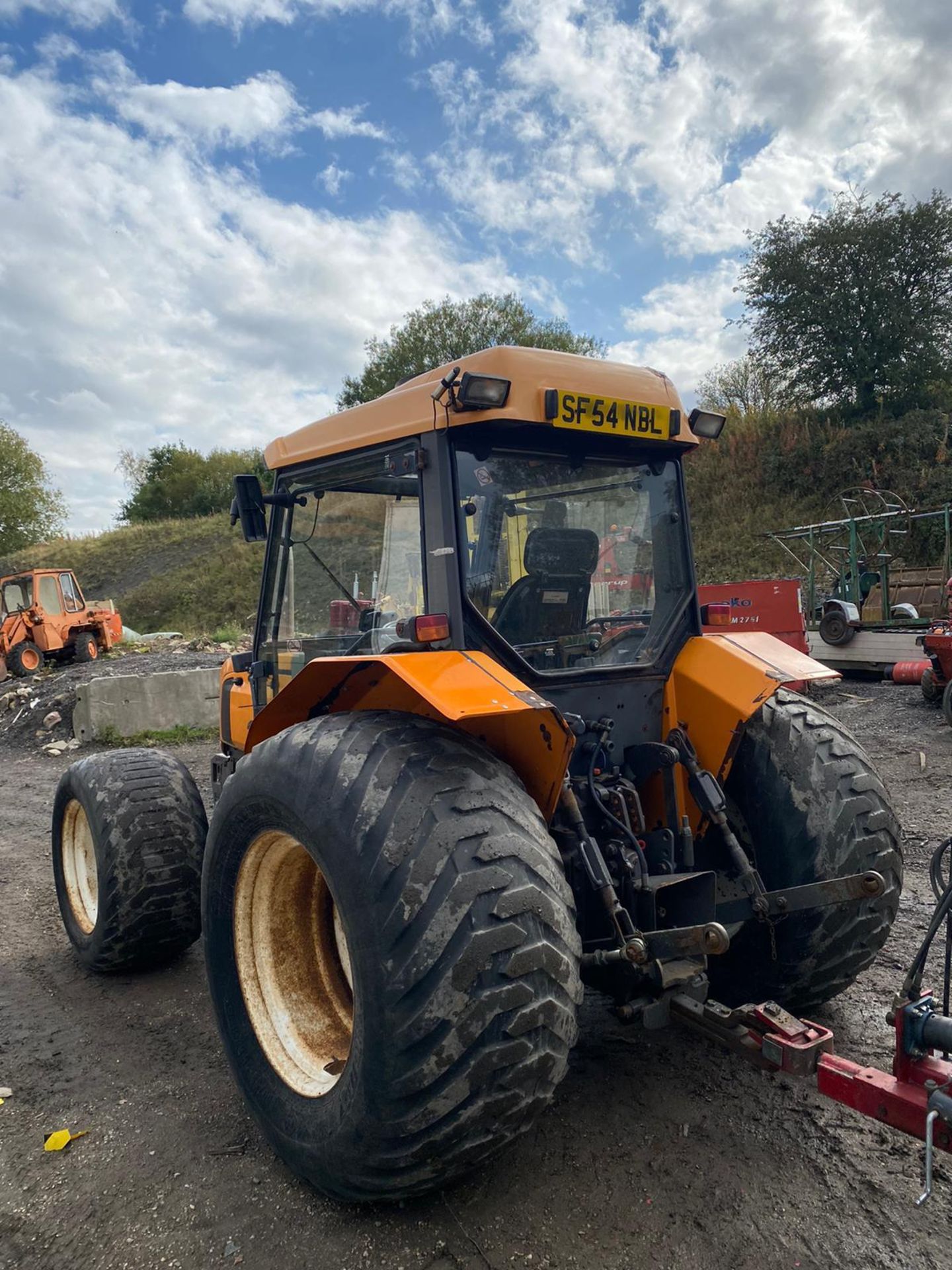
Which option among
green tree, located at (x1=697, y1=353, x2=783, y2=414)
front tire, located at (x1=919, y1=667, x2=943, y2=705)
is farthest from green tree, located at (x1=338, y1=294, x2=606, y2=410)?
front tire, located at (x1=919, y1=667, x2=943, y2=705)

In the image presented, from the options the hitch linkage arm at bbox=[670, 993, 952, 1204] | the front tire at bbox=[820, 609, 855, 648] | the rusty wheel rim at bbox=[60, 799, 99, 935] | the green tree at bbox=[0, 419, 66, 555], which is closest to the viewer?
the hitch linkage arm at bbox=[670, 993, 952, 1204]

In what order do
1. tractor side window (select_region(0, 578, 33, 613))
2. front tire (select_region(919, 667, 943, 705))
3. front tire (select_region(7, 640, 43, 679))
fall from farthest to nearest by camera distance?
tractor side window (select_region(0, 578, 33, 613))
front tire (select_region(7, 640, 43, 679))
front tire (select_region(919, 667, 943, 705))

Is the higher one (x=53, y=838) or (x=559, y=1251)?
(x=53, y=838)

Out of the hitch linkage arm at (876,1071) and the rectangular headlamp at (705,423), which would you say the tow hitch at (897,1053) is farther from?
the rectangular headlamp at (705,423)

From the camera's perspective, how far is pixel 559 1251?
212cm

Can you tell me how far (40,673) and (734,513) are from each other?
60.5 feet

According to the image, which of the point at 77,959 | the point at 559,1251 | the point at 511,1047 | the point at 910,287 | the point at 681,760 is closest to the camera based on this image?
the point at 511,1047

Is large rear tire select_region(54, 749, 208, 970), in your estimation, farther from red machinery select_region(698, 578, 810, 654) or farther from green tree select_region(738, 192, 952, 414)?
green tree select_region(738, 192, 952, 414)

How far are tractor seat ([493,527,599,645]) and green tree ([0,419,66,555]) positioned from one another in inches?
1906

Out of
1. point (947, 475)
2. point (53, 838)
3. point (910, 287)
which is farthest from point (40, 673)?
point (910, 287)

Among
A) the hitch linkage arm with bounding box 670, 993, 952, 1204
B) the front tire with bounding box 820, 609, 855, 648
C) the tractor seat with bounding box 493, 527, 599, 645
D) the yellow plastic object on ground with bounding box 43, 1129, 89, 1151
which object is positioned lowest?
the yellow plastic object on ground with bounding box 43, 1129, 89, 1151

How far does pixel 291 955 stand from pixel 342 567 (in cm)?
150

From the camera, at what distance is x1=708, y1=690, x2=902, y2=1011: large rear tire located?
9.41ft

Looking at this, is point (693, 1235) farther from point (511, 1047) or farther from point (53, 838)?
point (53, 838)
